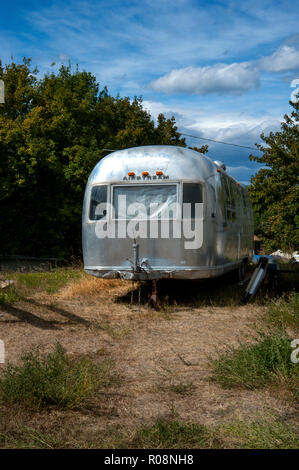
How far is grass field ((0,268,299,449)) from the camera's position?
387 centimetres

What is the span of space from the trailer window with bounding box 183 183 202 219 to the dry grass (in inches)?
115

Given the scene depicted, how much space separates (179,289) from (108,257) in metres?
2.82

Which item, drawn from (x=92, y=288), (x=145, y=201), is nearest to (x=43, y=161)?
(x=92, y=288)

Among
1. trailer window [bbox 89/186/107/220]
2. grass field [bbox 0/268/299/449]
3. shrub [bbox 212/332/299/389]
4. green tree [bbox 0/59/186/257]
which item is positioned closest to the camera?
grass field [bbox 0/268/299/449]

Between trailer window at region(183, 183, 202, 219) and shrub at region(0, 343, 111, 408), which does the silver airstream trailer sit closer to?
trailer window at region(183, 183, 202, 219)

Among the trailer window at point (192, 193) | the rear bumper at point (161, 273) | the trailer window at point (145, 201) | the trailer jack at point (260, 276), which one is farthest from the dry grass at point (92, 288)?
the trailer window at point (192, 193)

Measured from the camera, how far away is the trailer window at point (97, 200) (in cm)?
1009

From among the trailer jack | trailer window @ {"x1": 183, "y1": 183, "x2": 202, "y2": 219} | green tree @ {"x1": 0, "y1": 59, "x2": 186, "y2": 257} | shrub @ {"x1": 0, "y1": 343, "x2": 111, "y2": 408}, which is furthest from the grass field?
green tree @ {"x1": 0, "y1": 59, "x2": 186, "y2": 257}

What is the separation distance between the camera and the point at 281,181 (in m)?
30.3

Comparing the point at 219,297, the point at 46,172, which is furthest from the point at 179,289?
the point at 46,172

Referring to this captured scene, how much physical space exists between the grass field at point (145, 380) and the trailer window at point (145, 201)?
1.79m

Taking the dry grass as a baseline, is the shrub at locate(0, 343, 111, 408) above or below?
above

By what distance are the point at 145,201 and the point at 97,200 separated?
0.95 metres

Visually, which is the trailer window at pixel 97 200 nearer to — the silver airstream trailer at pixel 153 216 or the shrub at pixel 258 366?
the silver airstream trailer at pixel 153 216
